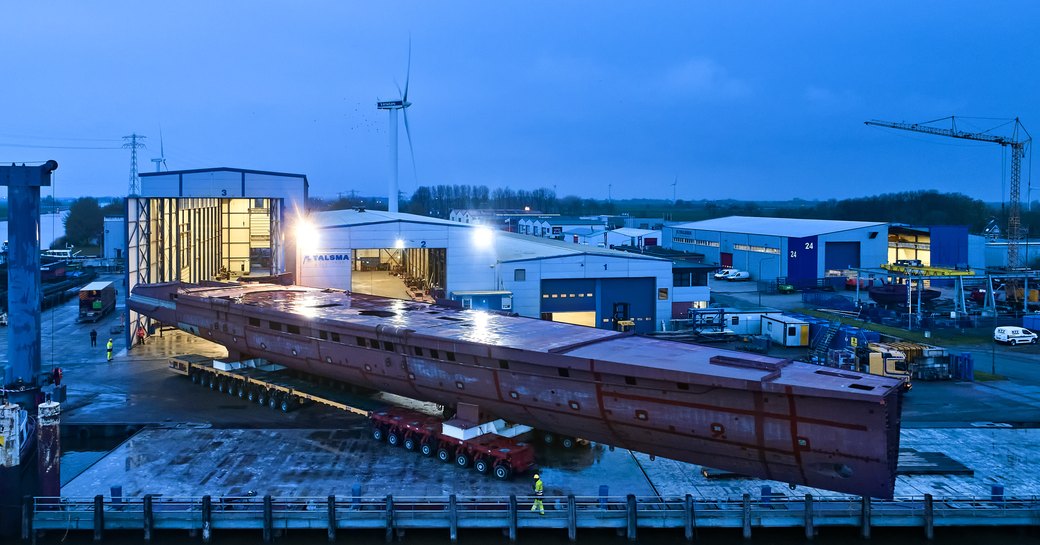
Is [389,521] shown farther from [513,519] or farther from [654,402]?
[654,402]

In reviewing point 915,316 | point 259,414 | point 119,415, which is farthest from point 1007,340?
point 119,415

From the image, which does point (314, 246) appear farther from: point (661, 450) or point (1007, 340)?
point (1007, 340)

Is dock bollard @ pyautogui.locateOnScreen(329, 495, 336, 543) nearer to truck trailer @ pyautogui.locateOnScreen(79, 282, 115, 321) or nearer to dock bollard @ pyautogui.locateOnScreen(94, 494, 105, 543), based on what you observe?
dock bollard @ pyautogui.locateOnScreen(94, 494, 105, 543)

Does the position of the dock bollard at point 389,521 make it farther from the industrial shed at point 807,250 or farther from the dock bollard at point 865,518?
the industrial shed at point 807,250

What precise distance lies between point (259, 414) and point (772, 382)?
1776 cm

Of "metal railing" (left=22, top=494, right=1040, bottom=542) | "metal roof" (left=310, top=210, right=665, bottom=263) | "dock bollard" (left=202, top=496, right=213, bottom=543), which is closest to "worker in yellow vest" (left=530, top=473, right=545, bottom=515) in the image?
"metal railing" (left=22, top=494, right=1040, bottom=542)

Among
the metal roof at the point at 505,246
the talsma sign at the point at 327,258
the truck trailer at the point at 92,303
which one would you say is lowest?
the truck trailer at the point at 92,303

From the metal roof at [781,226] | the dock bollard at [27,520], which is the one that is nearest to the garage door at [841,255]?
the metal roof at [781,226]

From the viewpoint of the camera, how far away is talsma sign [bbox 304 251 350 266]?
1641 inches

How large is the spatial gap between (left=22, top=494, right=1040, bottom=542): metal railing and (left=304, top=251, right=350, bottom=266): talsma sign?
24.5 metres

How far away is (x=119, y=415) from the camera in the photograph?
26.6 m

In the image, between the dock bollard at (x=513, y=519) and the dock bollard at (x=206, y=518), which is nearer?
the dock bollard at (x=513, y=519)

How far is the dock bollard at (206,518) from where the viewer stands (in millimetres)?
17359

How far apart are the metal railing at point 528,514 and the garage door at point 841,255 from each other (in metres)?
52.6
